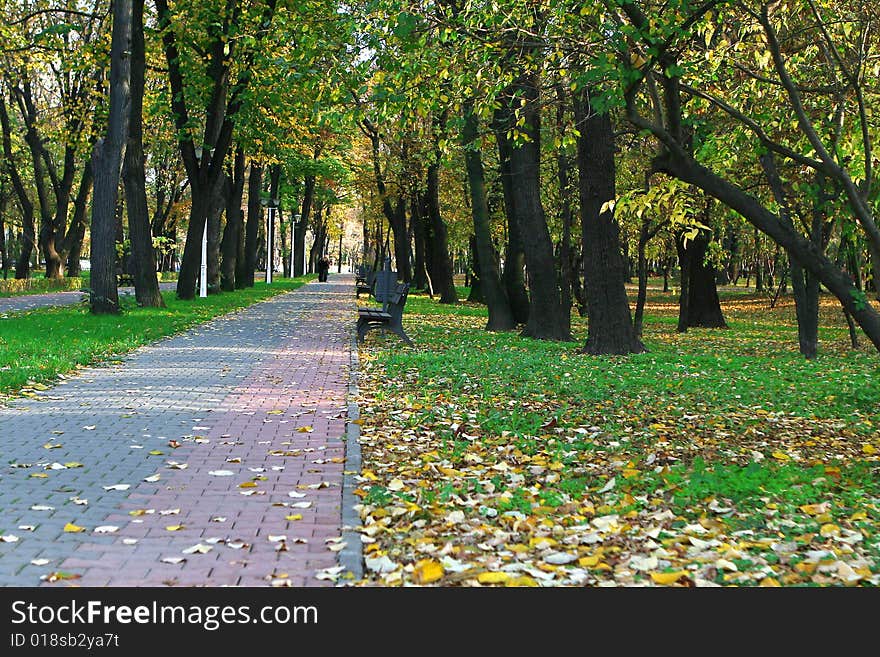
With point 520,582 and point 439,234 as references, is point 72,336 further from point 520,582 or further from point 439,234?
point 439,234

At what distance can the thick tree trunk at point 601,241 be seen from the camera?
14.3 m

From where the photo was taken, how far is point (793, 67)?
11.4m

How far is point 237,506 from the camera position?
575cm

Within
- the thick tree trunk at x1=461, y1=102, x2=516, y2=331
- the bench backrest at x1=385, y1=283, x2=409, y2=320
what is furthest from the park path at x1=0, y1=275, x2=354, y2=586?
the thick tree trunk at x1=461, y1=102, x2=516, y2=331

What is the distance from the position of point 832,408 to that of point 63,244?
36.6 m

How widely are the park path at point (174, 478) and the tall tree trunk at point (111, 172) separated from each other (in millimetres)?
7658

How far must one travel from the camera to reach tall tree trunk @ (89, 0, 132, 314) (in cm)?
1931

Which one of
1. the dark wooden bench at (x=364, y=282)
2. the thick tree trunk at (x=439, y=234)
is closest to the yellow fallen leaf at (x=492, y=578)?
the dark wooden bench at (x=364, y=282)

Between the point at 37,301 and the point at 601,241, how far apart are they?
20.5m

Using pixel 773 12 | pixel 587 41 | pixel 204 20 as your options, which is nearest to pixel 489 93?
pixel 587 41

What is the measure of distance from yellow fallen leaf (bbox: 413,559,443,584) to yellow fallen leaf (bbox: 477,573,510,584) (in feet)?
0.68

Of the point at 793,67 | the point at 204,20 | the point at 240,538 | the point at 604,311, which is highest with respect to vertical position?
the point at 204,20

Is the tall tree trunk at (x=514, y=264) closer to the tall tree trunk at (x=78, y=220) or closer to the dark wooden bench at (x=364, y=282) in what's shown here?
the dark wooden bench at (x=364, y=282)

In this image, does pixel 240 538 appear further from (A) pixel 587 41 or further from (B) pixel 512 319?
(B) pixel 512 319
